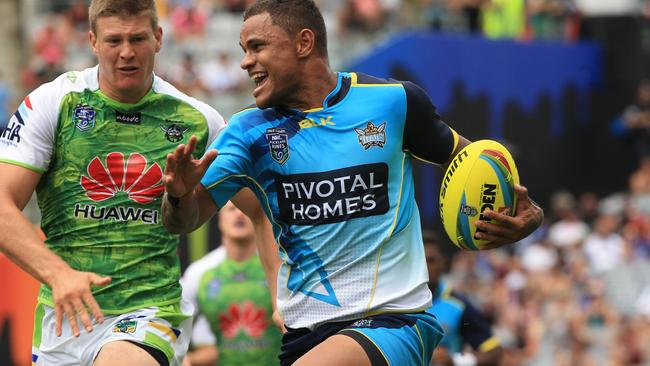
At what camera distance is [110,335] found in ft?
21.2

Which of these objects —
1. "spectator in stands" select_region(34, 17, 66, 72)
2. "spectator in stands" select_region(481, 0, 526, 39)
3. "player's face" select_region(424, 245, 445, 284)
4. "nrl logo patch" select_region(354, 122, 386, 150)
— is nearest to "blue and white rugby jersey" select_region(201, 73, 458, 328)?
"nrl logo patch" select_region(354, 122, 386, 150)

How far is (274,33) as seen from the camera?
20.4 feet

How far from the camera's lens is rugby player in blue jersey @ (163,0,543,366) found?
611 cm

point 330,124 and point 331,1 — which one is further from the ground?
point 330,124

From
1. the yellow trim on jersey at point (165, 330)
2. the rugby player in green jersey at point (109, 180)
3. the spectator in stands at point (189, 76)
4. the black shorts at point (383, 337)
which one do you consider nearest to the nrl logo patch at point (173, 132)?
the rugby player in green jersey at point (109, 180)

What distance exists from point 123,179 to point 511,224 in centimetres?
198

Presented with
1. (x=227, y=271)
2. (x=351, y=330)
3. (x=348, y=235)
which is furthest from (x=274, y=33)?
(x=227, y=271)

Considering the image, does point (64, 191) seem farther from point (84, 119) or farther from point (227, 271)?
point (227, 271)

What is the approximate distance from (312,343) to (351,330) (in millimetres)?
264

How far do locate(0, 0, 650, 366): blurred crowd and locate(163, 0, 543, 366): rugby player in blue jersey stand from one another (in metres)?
8.72

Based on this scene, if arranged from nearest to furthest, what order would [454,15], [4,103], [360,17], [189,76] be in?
[4,103]
[189,76]
[360,17]
[454,15]

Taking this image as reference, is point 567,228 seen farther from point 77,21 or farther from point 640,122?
point 77,21

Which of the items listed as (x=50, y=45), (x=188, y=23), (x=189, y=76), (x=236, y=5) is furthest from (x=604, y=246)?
(x=50, y=45)

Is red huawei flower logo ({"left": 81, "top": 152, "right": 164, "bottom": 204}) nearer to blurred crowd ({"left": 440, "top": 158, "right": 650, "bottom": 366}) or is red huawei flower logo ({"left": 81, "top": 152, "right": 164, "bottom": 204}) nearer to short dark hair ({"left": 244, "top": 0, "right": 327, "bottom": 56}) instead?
short dark hair ({"left": 244, "top": 0, "right": 327, "bottom": 56})
